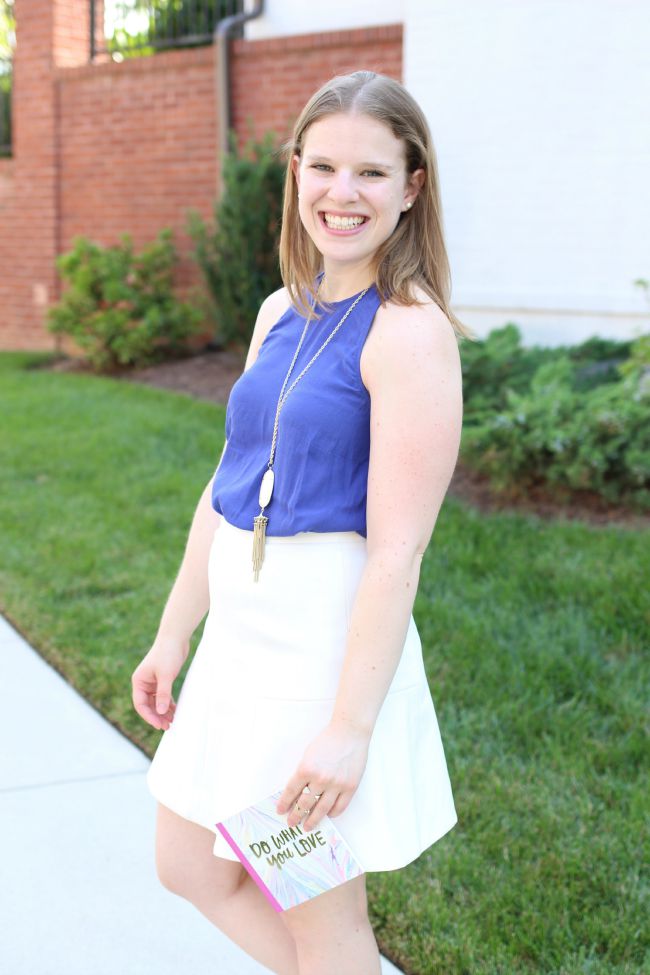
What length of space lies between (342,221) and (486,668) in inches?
91.5

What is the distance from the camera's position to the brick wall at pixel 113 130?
8.85 metres

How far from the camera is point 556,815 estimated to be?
2928 millimetres

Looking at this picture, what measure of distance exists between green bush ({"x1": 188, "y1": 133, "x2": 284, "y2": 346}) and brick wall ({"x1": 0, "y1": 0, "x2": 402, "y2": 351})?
77 cm

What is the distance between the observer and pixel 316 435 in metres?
1.64

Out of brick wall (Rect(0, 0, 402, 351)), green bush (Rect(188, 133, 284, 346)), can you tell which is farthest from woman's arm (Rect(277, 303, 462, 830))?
brick wall (Rect(0, 0, 402, 351))

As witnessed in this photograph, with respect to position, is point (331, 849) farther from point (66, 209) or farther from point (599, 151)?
point (66, 209)

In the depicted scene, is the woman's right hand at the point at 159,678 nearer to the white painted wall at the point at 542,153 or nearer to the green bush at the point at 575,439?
the green bush at the point at 575,439

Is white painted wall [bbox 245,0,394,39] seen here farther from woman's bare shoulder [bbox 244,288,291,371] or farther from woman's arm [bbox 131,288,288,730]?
woman's arm [bbox 131,288,288,730]

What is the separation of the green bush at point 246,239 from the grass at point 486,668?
1767 mm

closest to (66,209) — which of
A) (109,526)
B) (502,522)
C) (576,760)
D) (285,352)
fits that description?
(109,526)

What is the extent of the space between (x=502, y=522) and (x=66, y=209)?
7415 millimetres

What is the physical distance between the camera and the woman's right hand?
6.63ft

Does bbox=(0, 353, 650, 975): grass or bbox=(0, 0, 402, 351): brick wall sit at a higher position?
bbox=(0, 0, 402, 351): brick wall

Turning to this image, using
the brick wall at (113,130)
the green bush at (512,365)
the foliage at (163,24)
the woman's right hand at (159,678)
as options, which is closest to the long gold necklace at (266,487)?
the woman's right hand at (159,678)
